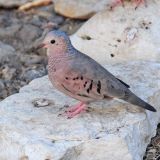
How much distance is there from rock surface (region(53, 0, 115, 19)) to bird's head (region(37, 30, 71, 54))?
2533 mm

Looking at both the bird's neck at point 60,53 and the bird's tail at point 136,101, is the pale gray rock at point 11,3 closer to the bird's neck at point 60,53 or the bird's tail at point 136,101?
the bird's neck at point 60,53

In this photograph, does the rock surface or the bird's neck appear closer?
the bird's neck

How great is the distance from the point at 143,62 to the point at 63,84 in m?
1.19

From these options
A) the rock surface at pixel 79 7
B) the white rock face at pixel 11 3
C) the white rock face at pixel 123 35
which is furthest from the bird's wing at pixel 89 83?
the white rock face at pixel 11 3

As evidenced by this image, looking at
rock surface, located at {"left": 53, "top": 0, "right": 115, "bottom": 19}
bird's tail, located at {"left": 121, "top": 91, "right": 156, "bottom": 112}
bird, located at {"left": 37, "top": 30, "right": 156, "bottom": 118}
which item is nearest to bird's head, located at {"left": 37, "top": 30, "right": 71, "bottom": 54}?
bird, located at {"left": 37, "top": 30, "right": 156, "bottom": 118}

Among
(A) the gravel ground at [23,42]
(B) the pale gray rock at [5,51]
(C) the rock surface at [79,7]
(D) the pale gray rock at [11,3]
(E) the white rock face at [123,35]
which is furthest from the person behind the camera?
(D) the pale gray rock at [11,3]

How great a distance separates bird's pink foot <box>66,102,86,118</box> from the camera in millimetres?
4699

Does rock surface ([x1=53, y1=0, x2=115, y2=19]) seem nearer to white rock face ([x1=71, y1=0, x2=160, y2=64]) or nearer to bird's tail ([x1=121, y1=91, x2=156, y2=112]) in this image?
white rock face ([x1=71, y1=0, x2=160, y2=64])

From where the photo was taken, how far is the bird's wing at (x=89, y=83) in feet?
14.9

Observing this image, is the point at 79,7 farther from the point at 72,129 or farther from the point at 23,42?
the point at 72,129

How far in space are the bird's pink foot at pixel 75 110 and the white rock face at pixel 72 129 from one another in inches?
1.4

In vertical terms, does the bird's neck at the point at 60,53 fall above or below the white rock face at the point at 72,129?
above

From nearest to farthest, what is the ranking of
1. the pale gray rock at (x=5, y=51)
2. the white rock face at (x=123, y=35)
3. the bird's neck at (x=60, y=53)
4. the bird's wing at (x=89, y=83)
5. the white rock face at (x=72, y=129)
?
1. the white rock face at (x=72, y=129)
2. the bird's wing at (x=89, y=83)
3. the bird's neck at (x=60, y=53)
4. the white rock face at (x=123, y=35)
5. the pale gray rock at (x=5, y=51)

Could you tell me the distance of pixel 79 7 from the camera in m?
7.37
